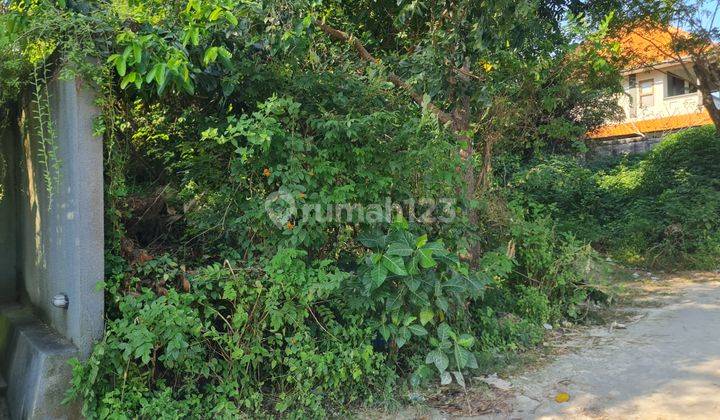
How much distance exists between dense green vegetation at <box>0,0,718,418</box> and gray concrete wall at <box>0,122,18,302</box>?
1.51 ft

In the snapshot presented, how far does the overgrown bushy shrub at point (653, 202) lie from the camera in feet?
30.7

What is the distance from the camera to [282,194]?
3596 mm

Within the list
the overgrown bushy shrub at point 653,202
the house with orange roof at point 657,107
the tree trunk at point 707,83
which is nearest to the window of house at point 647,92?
the house with orange roof at point 657,107

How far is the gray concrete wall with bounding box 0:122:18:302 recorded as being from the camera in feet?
16.2

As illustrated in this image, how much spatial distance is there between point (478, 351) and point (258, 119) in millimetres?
2693

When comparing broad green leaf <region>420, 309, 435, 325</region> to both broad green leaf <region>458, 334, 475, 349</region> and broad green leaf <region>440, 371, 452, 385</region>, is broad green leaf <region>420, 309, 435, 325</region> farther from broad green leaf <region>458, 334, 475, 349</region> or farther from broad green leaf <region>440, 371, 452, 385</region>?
broad green leaf <region>440, 371, 452, 385</region>

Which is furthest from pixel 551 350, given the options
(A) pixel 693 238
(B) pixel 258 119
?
(A) pixel 693 238

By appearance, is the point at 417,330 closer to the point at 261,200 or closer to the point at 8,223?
the point at 261,200

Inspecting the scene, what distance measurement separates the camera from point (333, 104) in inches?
160

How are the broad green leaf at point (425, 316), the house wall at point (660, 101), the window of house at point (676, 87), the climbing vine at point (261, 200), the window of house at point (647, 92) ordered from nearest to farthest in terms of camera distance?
the climbing vine at point (261, 200) → the broad green leaf at point (425, 316) → the house wall at point (660, 101) → the window of house at point (676, 87) → the window of house at point (647, 92)

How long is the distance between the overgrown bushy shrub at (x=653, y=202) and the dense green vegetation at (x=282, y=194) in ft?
9.78

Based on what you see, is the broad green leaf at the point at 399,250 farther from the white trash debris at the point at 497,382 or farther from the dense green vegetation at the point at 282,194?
the white trash debris at the point at 497,382

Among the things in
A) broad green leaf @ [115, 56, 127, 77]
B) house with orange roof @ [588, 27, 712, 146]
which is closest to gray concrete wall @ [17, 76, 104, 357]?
broad green leaf @ [115, 56, 127, 77]

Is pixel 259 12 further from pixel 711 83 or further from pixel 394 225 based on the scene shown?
pixel 711 83
